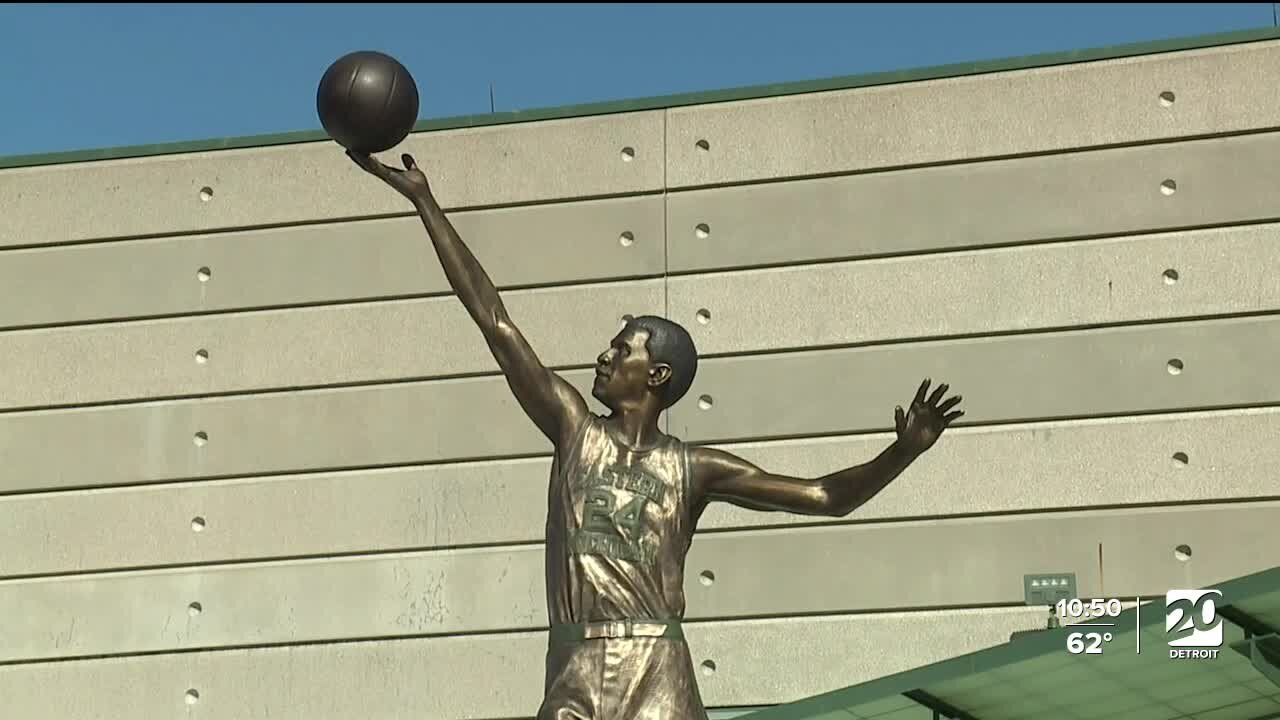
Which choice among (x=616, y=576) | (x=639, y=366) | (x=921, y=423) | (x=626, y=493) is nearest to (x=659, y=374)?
(x=639, y=366)

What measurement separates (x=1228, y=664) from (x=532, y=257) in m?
10.2

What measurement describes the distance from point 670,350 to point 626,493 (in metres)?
0.64

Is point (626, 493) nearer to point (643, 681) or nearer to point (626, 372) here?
point (626, 372)

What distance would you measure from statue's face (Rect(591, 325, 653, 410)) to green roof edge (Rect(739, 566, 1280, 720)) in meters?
5.78

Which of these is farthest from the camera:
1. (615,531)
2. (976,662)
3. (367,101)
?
(976,662)

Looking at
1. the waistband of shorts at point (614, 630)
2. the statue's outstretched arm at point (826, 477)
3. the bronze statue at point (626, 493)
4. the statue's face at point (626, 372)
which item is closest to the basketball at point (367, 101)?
the bronze statue at point (626, 493)

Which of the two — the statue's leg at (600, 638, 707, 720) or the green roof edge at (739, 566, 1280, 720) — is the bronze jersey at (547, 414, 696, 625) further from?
the green roof edge at (739, 566, 1280, 720)

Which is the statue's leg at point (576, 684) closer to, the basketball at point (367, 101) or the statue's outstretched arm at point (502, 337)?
the statue's outstretched arm at point (502, 337)

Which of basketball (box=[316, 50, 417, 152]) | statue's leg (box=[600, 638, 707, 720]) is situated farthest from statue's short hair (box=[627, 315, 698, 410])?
basketball (box=[316, 50, 417, 152])

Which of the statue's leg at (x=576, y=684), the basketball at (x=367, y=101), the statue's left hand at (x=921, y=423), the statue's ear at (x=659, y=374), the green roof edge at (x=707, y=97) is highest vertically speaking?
the green roof edge at (x=707, y=97)

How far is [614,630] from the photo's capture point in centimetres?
866

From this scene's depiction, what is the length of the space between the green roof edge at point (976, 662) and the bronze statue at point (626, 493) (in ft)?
18.4

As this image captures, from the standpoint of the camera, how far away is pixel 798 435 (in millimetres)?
23203

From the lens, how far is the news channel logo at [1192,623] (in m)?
14.0
